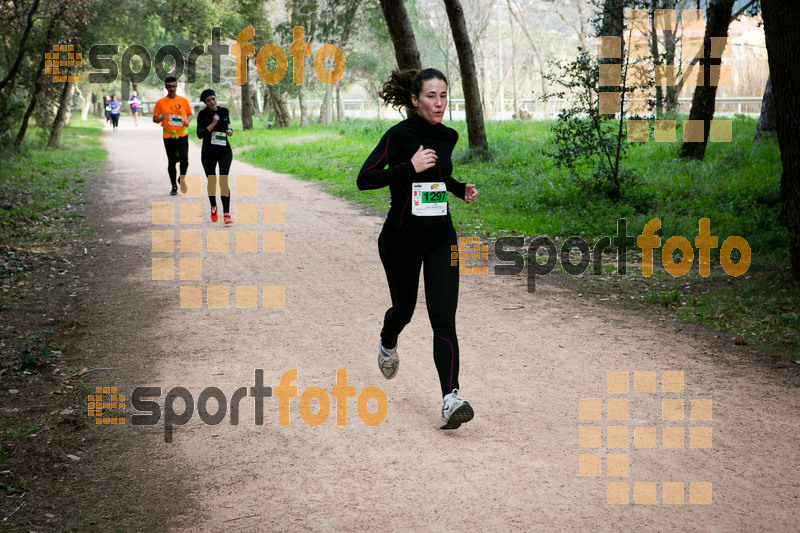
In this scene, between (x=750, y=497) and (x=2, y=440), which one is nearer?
Answer: (x=750, y=497)

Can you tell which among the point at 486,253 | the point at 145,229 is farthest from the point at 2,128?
the point at 486,253

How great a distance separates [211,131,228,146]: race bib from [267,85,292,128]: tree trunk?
26012 millimetres

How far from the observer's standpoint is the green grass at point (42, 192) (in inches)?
477

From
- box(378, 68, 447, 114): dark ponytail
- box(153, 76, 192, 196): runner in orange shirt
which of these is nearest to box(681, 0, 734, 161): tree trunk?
box(153, 76, 192, 196): runner in orange shirt

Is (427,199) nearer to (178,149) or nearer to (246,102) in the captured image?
(178,149)

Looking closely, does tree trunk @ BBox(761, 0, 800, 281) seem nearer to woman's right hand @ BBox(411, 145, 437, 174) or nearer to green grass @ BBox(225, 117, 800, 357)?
A: green grass @ BBox(225, 117, 800, 357)

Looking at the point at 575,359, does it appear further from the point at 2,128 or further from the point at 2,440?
the point at 2,128

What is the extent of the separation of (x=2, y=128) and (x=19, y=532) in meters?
18.3

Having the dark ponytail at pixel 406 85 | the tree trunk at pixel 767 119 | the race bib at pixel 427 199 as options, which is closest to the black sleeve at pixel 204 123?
the dark ponytail at pixel 406 85

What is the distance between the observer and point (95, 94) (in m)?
69.5

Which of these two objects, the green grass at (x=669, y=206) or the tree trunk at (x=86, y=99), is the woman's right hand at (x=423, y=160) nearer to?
the green grass at (x=669, y=206)

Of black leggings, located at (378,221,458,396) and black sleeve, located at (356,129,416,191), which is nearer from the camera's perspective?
black sleeve, located at (356,129,416,191)

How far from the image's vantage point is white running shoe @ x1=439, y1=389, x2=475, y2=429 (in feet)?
15.0

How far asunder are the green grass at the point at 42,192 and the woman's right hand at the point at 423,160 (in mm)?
8577
